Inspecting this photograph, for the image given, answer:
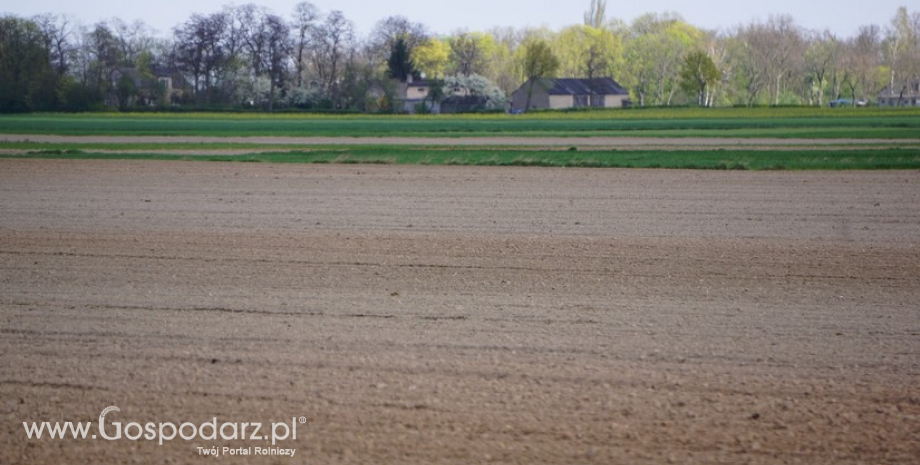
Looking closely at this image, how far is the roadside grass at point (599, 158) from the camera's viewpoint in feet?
90.9

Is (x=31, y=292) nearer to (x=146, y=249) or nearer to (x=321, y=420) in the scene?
(x=146, y=249)

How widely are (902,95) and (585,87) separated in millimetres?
40574

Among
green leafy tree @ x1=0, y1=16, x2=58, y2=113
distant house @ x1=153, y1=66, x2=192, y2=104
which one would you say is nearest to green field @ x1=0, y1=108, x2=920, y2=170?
green leafy tree @ x1=0, y1=16, x2=58, y2=113

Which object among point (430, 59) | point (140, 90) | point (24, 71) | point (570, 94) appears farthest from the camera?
point (430, 59)

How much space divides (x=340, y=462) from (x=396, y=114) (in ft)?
289

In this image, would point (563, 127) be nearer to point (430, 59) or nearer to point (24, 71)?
point (24, 71)

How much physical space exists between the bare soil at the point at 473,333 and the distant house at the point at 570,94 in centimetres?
10351

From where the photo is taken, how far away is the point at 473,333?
827 cm

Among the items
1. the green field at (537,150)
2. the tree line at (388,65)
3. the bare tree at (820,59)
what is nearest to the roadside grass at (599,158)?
the green field at (537,150)

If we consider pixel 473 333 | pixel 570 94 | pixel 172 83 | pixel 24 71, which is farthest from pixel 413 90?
pixel 473 333

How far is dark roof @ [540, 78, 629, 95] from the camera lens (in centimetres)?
12125

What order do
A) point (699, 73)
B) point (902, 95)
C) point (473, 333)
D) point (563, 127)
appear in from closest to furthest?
point (473, 333)
point (563, 127)
point (699, 73)
point (902, 95)

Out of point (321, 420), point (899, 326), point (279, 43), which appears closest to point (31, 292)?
point (321, 420)

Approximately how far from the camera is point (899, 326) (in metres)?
8.71
